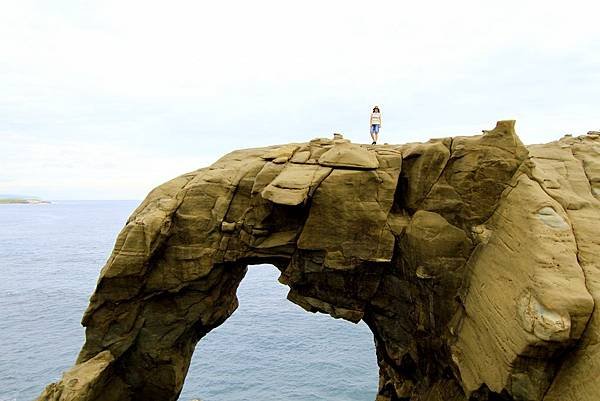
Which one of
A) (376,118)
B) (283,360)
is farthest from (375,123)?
(283,360)

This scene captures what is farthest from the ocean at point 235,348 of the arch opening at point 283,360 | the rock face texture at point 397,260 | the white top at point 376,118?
the white top at point 376,118

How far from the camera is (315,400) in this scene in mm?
35375

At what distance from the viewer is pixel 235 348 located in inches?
1950

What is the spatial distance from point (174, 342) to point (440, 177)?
15.0 m

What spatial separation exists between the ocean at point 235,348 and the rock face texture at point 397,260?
20.3 metres

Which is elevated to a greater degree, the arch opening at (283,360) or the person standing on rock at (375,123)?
the person standing on rock at (375,123)

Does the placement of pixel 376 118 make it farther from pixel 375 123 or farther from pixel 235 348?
pixel 235 348

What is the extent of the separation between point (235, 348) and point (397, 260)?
126ft

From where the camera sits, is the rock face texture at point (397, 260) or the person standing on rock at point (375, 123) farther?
the person standing on rock at point (375, 123)

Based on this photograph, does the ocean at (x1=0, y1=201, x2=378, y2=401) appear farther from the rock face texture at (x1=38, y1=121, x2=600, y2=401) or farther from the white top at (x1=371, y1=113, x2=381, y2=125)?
the white top at (x1=371, y1=113, x2=381, y2=125)

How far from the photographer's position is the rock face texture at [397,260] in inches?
452

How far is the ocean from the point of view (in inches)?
1496

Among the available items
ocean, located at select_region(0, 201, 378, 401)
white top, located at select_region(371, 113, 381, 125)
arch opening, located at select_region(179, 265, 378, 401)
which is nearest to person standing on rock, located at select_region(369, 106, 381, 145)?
white top, located at select_region(371, 113, 381, 125)

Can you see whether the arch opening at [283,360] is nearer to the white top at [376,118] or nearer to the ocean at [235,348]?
the ocean at [235,348]
